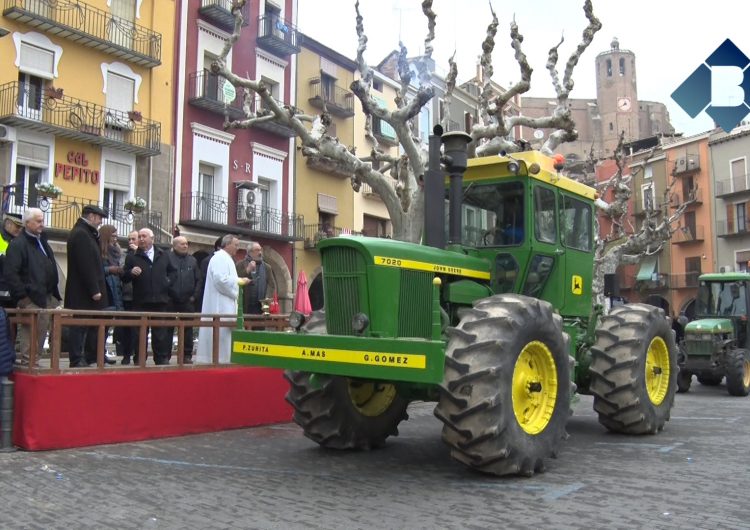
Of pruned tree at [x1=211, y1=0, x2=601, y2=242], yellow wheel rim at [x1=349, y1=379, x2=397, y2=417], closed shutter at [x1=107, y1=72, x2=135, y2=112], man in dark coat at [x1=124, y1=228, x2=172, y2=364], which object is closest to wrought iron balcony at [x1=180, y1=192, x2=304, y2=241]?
closed shutter at [x1=107, y1=72, x2=135, y2=112]

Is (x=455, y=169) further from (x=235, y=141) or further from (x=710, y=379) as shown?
(x=235, y=141)

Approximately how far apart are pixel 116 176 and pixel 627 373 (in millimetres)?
16108

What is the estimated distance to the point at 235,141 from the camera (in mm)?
23000

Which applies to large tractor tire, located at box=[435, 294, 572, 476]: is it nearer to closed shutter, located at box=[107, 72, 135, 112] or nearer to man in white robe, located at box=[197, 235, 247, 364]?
man in white robe, located at box=[197, 235, 247, 364]

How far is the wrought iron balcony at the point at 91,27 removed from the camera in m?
17.5

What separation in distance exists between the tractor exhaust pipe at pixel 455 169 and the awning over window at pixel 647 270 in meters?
39.7

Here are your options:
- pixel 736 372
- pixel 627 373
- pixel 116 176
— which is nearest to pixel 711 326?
pixel 736 372

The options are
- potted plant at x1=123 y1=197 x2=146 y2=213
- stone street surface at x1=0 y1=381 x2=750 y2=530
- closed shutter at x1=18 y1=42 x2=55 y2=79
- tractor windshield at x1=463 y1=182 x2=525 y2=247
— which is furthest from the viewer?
potted plant at x1=123 y1=197 x2=146 y2=213

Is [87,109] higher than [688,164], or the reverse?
[688,164]

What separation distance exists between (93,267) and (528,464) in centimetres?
481

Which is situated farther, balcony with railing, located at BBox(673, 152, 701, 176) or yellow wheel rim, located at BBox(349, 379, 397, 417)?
balcony with railing, located at BBox(673, 152, 701, 176)

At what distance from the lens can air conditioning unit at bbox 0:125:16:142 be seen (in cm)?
1683

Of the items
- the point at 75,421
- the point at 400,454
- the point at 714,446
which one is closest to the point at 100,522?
the point at 75,421

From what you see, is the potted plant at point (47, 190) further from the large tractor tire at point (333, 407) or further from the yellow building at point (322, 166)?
the large tractor tire at point (333, 407)
